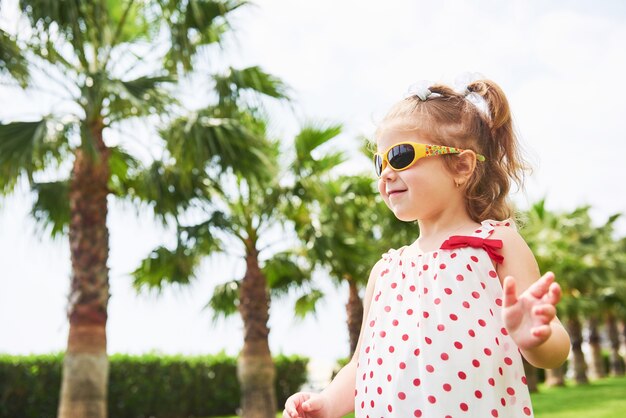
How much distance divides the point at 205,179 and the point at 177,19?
2.05m

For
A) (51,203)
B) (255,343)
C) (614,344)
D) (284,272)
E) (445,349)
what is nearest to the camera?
(445,349)

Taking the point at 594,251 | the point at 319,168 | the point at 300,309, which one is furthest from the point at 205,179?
the point at 594,251

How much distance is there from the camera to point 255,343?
11.0 meters

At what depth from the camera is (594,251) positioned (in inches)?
932

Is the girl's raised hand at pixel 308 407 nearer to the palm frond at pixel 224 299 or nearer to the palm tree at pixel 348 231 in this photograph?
the palm tree at pixel 348 231

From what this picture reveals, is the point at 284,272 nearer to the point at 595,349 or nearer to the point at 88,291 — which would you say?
the point at 88,291

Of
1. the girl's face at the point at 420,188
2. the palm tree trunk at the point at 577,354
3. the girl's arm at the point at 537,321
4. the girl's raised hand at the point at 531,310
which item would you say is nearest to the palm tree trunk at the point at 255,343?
the girl's face at the point at 420,188

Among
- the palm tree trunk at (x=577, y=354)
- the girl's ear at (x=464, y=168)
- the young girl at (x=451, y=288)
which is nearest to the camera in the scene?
the young girl at (x=451, y=288)

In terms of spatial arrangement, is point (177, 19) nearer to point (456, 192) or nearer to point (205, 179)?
point (205, 179)

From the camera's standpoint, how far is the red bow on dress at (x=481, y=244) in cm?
166

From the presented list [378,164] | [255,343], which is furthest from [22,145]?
[378,164]

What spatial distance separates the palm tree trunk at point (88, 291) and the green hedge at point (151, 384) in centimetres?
636

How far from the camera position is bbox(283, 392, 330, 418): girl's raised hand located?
70.4 inches

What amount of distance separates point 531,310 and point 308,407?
67 centimetres
